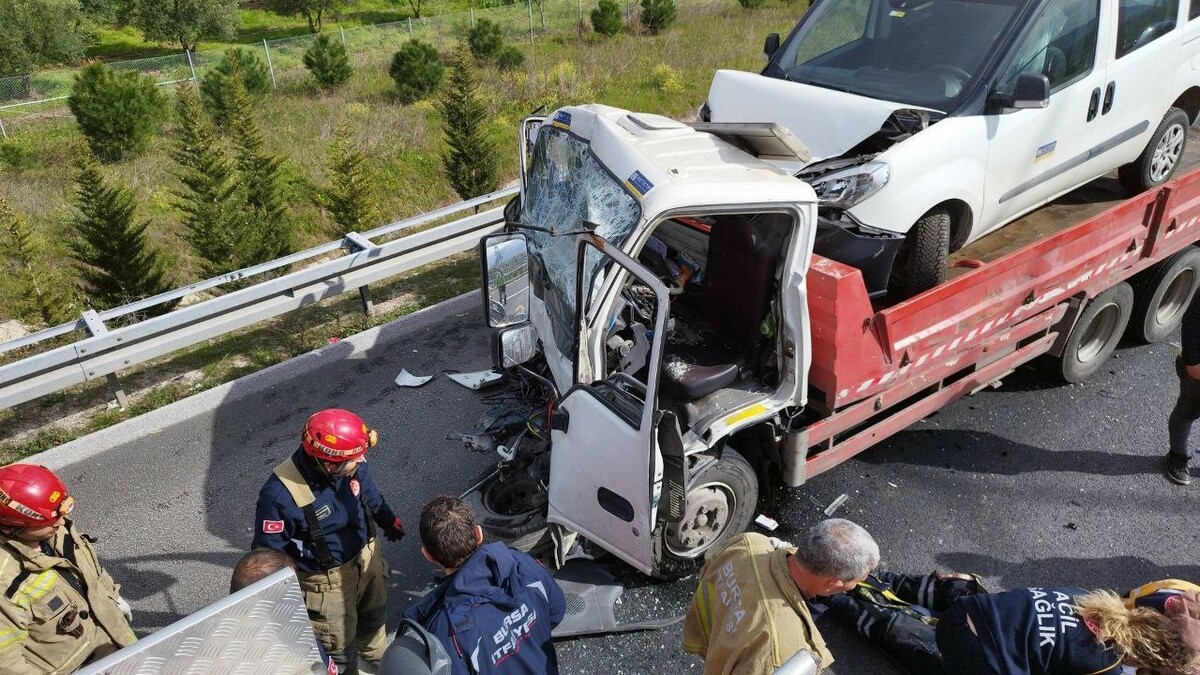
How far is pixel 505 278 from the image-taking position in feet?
15.7

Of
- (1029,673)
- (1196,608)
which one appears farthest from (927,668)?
(1196,608)

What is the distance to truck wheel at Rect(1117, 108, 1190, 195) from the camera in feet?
19.7

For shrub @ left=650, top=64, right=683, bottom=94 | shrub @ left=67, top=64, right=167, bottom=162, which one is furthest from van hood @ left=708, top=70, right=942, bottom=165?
shrub @ left=650, top=64, right=683, bottom=94

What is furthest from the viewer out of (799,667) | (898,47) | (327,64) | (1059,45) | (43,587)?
(327,64)

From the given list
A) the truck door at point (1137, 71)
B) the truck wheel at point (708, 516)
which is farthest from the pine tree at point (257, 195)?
the truck door at point (1137, 71)

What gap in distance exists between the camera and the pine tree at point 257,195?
880 cm

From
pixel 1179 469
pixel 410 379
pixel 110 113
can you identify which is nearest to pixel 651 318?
pixel 410 379

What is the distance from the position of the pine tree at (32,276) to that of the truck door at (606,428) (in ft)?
20.1

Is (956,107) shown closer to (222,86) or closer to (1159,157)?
(1159,157)

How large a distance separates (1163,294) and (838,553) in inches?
209

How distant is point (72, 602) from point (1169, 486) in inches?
241

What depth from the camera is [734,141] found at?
4438 millimetres

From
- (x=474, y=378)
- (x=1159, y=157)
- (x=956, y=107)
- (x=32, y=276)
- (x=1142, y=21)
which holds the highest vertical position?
(x=1142, y=21)

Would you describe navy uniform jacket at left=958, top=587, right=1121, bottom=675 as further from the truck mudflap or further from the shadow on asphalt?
the shadow on asphalt
